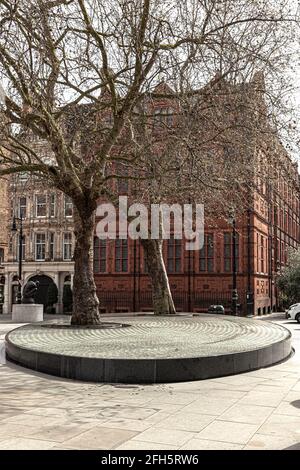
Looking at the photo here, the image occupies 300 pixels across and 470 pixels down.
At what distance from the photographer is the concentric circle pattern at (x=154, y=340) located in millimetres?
10242

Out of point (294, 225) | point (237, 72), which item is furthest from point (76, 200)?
point (294, 225)

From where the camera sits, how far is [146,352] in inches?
402

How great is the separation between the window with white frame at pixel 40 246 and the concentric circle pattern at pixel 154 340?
34.6m

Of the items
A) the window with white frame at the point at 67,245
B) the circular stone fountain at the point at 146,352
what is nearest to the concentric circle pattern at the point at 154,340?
the circular stone fountain at the point at 146,352

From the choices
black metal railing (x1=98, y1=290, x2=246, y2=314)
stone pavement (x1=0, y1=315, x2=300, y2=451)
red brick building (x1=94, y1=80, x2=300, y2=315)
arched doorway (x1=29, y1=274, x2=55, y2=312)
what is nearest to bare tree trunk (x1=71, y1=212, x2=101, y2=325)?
stone pavement (x1=0, y1=315, x2=300, y2=451)

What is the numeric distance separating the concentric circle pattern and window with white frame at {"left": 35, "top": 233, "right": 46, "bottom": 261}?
113 ft

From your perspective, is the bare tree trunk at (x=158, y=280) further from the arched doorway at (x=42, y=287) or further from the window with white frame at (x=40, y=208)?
the window with white frame at (x=40, y=208)

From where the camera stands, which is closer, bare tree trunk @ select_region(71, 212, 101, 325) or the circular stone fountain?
the circular stone fountain

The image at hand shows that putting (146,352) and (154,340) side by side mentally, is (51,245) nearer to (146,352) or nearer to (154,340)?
(154,340)

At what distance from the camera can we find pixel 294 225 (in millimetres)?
61969

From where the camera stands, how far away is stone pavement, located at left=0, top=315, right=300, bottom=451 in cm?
557

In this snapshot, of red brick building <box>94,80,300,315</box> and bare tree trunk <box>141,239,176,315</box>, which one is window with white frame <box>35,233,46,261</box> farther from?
bare tree trunk <box>141,239,176,315</box>
